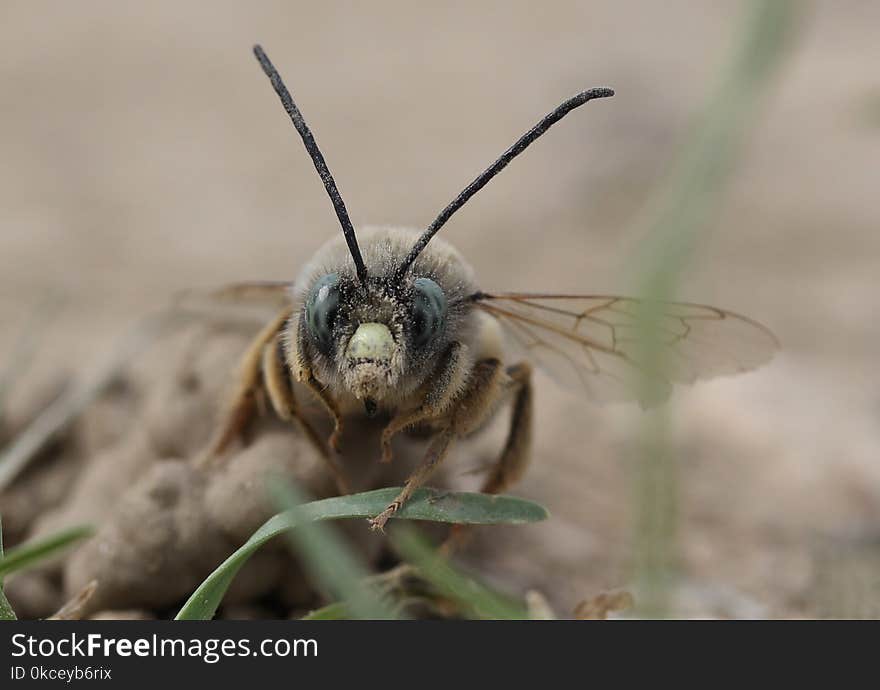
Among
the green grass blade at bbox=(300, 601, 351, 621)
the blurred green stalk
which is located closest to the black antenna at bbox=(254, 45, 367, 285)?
the green grass blade at bbox=(300, 601, 351, 621)

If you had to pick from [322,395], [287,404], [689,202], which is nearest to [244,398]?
[287,404]

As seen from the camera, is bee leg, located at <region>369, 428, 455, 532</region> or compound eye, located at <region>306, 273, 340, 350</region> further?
compound eye, located at <region>306, 273, 340, 350</region>

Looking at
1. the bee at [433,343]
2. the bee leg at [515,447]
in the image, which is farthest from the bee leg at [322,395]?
the bee leg at [515,447]

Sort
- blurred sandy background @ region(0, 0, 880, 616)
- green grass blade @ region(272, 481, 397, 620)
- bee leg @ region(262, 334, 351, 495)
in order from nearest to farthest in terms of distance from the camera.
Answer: green grass blade @ region(272, 481, 397, 620)
bee leg @ region(262, 334, 351, 495)
blurred sandy background @ region(0, 0, 880, 616)

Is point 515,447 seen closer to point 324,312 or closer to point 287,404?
point 287,404

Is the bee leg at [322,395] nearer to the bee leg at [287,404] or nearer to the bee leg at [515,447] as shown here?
the bee leg at [287,404]

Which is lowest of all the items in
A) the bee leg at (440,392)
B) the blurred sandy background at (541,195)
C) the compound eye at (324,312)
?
the bee leg at (440,392)

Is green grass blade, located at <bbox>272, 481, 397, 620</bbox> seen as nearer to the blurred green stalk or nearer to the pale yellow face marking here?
the pale yellow face marking
